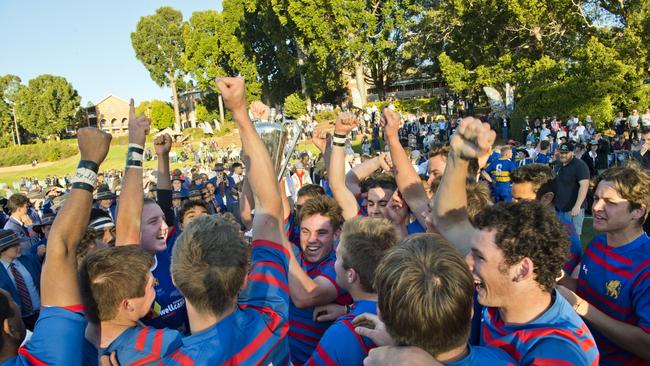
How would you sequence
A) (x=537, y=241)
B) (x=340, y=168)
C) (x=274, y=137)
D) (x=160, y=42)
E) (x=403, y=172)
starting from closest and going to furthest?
(x=537, y=241), (x=274, y=137), (x=403, y=172), (x=340, y=168), (x=160, y=42)

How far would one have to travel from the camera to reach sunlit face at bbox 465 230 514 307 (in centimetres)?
204

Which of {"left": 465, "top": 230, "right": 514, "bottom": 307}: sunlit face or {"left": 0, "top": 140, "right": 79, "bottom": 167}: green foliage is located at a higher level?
{"left": 0, "top": 140, "right": 79, "bottom": 167}: green foliage

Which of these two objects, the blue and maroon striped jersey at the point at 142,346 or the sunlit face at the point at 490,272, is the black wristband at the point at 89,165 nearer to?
the blue and maroon striped jersey at the point at 142,346

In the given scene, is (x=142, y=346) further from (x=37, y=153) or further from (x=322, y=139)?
(x=37, y=153)

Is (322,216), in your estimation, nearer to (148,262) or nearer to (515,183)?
(148,262)

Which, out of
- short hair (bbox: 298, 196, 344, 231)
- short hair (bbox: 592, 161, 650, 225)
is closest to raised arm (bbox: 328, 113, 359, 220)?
short hair (bbox: 298, 196, 344, 231)

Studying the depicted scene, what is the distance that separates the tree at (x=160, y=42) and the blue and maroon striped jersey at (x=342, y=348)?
56.3 m

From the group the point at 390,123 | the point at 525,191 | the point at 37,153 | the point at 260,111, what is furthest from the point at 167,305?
the point at 37,153

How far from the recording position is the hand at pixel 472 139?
201 centimetres

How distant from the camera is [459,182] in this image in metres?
2.30

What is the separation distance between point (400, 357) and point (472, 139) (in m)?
1.05

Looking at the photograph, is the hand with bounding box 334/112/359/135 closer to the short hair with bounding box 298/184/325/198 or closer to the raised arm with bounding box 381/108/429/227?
the raised arm with bounding box 381/108/429/227

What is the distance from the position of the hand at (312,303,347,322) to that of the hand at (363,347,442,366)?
42.0 inches

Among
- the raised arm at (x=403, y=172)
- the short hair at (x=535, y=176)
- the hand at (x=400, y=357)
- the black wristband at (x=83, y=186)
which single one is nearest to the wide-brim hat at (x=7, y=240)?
the black wristband at (x=83, y=186)
